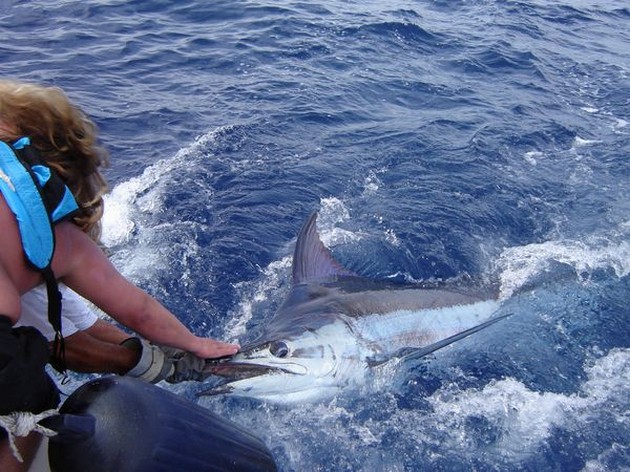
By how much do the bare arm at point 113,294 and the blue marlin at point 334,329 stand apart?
173 millimetres

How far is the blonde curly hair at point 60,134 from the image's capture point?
5.74ft

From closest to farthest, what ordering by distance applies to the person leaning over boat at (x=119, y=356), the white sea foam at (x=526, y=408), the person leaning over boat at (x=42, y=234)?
1. the person leaning over boat at (x=42, y=234)
2. the person leaning over boat at (x=119, y=356)
3. the white sea foam at (x=526, y=408)

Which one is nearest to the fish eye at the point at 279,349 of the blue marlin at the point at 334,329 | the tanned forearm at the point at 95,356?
the blue marlin at the point at 334,329

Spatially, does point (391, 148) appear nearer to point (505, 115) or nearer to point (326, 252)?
point (505, 115)

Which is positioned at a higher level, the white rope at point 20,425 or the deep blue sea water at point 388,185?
the white rope at point 20,425

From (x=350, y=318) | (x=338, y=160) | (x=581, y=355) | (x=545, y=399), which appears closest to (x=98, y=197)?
(x=350, y=318)

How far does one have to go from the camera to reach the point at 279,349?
8.66 feet

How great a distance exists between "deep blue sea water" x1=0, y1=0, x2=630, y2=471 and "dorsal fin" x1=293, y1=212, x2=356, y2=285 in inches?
14.7

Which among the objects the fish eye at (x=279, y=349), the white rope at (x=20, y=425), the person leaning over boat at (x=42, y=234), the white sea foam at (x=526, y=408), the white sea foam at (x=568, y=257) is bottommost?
the white sea foam at (x=568, y=257)

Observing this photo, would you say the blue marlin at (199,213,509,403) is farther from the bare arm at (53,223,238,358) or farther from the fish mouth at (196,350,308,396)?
the bare arm at (53,223,238,358)

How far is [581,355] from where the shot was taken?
3529 millimetres

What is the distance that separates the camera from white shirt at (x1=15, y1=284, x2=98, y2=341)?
2080mm

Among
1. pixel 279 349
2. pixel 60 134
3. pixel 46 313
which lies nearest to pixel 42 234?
pixel 60 134

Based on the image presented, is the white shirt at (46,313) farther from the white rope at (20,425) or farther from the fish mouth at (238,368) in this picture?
the fish mouth at (238,368)
